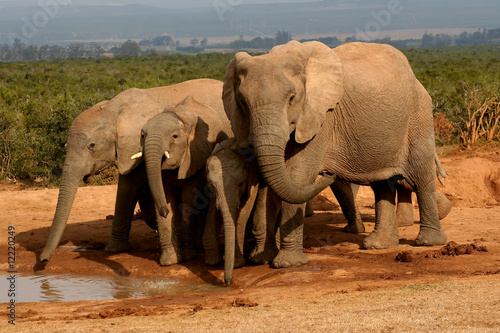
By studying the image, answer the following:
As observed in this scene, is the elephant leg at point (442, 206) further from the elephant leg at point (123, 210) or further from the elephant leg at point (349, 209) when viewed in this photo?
the elephant leg at point (123, 210)

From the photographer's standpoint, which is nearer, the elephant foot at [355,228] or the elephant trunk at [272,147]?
the elephant trunk at [272,147]

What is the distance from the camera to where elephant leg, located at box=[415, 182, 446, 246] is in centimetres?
972

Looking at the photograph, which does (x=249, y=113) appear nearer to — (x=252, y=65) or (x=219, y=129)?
(x=252, y=65)

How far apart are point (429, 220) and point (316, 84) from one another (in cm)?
277

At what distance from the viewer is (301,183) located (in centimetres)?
830

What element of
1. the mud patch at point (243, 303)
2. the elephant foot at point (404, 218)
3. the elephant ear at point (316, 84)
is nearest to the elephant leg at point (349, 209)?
the elephant foot at point (404, 218)

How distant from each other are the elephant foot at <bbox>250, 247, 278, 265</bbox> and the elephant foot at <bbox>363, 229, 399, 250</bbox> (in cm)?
145

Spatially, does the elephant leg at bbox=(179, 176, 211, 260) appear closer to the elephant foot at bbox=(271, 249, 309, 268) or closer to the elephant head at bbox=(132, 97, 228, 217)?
the elephant head at bbox=(132, 97, 228, 217)

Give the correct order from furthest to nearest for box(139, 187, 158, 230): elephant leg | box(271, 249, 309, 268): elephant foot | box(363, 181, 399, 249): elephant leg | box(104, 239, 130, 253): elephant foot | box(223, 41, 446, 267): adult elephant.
Answer: box(139, 187, 158, 230): elephant leg
box(104, 239, 130, 253): elephant foot
box(363, 181, 399, 249): elephant leg
box(271, 249, 309, 268): elephant foot
box(223, 41, 446, 267): adult elephant

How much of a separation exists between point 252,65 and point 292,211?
186 cm

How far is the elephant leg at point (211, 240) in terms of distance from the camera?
28.3 ft

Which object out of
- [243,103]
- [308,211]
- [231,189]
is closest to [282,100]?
[243,103]

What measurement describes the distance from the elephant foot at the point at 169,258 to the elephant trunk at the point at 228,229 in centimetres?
143

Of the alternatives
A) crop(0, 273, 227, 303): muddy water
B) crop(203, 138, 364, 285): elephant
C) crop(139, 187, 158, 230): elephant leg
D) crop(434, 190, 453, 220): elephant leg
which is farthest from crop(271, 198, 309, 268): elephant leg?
crop(434, 190, 453, 220): elephant leg
